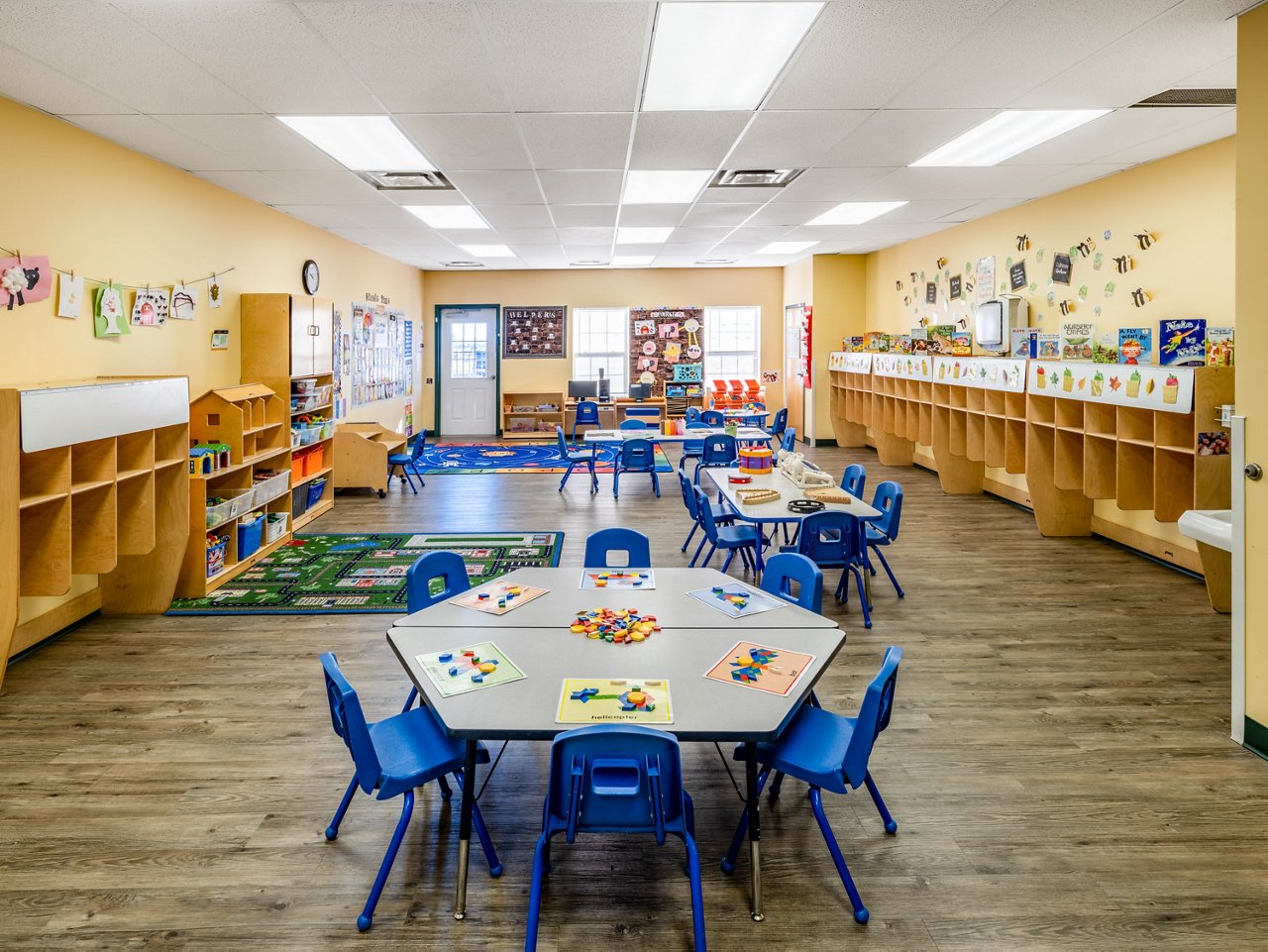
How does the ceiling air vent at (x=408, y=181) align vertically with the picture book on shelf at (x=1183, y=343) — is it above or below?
above

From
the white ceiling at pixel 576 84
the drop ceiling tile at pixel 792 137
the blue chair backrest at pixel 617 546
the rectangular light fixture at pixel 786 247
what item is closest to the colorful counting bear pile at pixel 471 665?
the blue chair backrest at pixel 617 546

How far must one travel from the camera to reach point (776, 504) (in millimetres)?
5309

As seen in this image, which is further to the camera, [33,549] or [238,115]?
[238,115]

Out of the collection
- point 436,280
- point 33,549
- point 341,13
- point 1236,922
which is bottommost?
point 1236,922

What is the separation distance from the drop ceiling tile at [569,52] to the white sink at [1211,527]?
3.41 meters

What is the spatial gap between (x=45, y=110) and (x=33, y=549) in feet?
8.42

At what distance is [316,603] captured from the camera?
17.4 ft

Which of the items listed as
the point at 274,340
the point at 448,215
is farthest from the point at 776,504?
the point at 448,215

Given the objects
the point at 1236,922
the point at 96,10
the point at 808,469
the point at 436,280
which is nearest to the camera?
the point at 1236,922

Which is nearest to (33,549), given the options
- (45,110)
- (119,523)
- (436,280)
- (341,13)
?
(119,523)

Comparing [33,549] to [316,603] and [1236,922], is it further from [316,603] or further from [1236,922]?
[1236,922]

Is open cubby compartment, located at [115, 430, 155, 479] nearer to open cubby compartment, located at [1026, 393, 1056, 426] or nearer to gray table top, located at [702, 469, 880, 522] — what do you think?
gray table top, located at [702, 469, 880, 522]

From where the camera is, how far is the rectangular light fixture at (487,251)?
35.0ft

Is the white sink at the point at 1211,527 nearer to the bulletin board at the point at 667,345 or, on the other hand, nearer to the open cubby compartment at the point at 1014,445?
the open cubby compartment at the point at 1014,445
